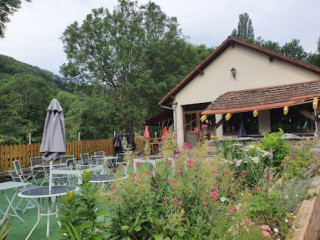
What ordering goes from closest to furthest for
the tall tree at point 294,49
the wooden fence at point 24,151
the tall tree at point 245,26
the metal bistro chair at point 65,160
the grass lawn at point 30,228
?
the grass lawn at point 30,228
the metal bistro chair at point 65,160
the wooden fence at point 24,151
the tall tree at point 294,49
the tall tree at point 245,26

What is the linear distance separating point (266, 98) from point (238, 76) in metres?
2.73

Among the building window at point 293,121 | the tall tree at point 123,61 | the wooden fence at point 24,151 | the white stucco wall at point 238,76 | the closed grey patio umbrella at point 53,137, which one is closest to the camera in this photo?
the closed grey patio umbrella at point 53,137

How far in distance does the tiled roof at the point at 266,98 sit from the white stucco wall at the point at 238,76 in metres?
0.53

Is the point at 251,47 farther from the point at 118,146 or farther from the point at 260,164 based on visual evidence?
the point at 260,164

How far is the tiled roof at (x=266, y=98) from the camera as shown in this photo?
1068 centimetres

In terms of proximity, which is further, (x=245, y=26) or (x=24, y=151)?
(x=245, y=26)

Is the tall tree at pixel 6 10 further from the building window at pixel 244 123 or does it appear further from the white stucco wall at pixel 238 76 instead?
the building window at pixel 244 123

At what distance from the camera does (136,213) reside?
2.44 m

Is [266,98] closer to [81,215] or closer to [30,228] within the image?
[30,228]

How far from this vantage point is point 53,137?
4.73 m

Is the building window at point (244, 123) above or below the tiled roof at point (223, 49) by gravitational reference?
below

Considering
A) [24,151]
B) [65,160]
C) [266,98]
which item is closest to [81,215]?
[65,160]

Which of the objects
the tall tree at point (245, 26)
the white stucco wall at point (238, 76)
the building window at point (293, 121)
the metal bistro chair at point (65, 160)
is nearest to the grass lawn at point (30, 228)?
the metal bistro chair at point (65, 160)

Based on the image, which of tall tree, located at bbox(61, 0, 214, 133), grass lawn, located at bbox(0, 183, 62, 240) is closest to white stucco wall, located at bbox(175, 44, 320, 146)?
tall tree, located at bbox(61, 0, 214, 133)
